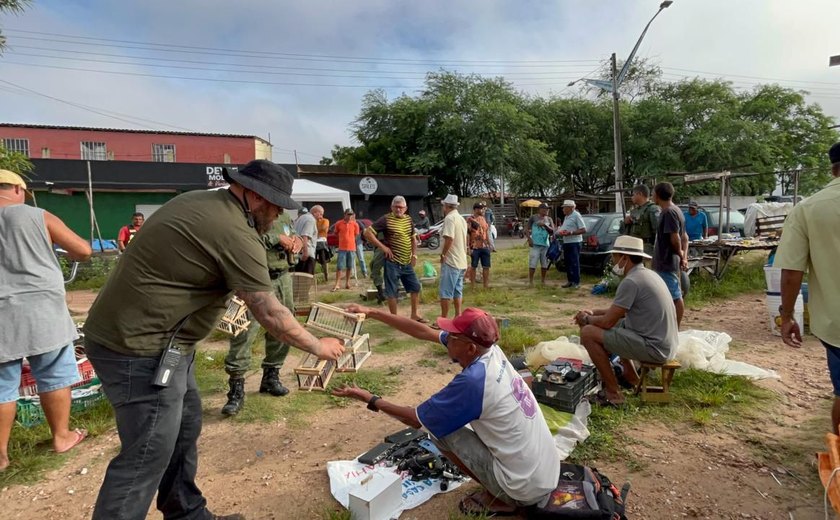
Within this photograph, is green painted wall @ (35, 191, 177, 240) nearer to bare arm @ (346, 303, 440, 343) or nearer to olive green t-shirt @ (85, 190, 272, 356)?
bare arm @ (346, 303, 440, 343)

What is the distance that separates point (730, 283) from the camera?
9.05 metres

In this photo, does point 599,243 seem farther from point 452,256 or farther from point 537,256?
point 452,256

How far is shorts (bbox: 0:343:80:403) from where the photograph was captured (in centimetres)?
303

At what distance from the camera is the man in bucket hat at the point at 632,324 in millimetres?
3918

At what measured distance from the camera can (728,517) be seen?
2.70m

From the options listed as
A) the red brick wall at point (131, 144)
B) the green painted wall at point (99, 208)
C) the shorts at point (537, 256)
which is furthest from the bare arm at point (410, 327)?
the red brick wall at point (131, 144)

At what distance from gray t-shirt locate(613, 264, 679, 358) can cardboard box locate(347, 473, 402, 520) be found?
241 centimetres

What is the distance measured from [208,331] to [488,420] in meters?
1.44

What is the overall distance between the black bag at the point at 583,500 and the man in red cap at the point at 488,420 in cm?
6

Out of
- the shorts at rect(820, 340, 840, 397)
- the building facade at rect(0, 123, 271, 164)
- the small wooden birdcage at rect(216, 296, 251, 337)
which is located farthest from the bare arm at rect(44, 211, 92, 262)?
the building facade at rect(0, 123, 271, 164)

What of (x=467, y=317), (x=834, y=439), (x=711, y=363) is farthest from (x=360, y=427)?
(x=711, y=363)

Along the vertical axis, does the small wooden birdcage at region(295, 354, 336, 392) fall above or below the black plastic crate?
above

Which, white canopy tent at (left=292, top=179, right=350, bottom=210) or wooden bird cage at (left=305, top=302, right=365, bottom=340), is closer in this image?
wooden bird cage at (left=305, top=302, right=365, bottom=340)

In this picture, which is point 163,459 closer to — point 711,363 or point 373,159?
point 711,363
